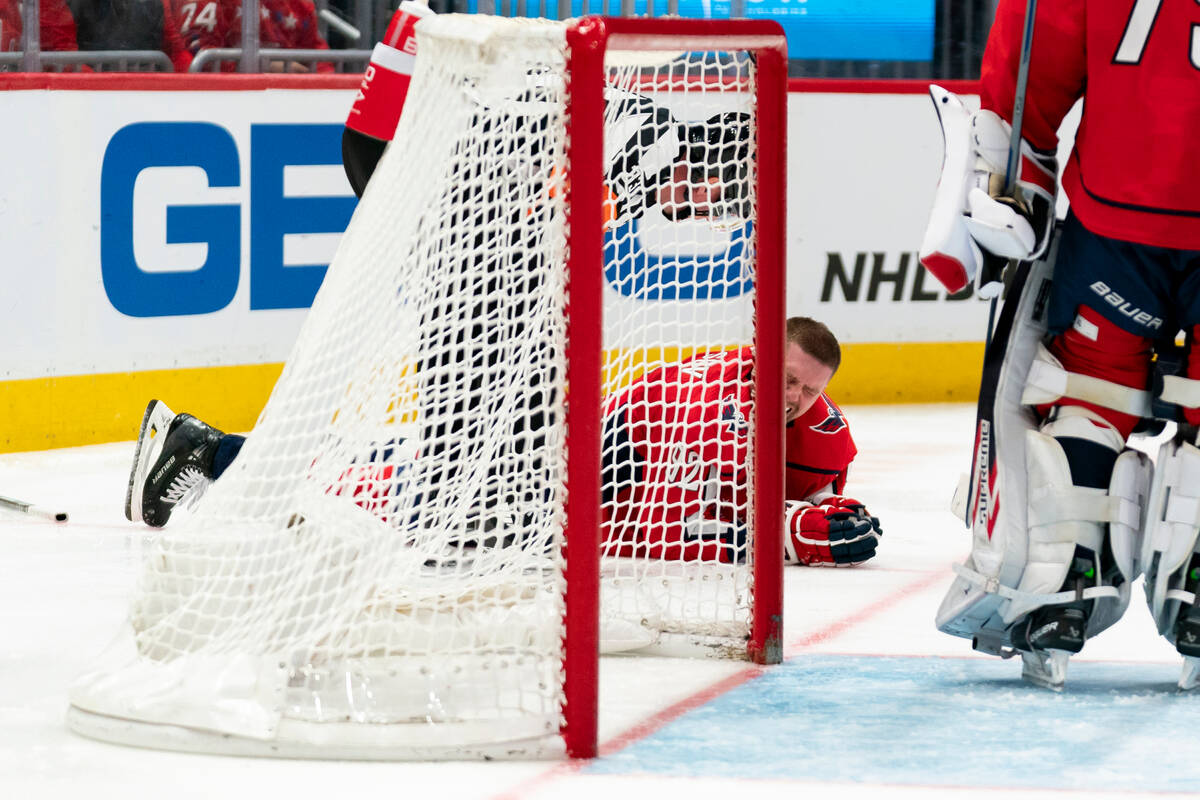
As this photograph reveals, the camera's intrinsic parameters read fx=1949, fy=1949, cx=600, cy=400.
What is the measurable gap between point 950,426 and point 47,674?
388cm

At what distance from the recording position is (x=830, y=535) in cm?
379

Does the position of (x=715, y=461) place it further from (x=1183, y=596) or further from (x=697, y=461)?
(x=1183, y=596)

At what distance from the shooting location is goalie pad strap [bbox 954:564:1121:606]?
272 centimetres

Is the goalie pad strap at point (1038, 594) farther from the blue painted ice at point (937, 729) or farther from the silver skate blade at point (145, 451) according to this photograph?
the silver skate blade at point (145, 451)

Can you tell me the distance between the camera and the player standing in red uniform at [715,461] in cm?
321

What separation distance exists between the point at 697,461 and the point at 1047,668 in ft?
2.31

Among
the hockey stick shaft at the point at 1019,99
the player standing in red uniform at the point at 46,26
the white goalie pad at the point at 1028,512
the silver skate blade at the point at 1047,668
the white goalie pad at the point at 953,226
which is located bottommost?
the silver skate blade at the point at 1047,668

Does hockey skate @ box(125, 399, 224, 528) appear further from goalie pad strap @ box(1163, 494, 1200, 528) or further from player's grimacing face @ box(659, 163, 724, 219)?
goalie pad strap @ box(1163, 494, 1200, 528)

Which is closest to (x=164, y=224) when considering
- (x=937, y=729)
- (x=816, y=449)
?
(x=816, y=449)

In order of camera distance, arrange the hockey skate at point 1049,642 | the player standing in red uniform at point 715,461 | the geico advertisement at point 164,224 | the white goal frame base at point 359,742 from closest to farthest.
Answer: the white goal frame base at point 359,742 → the hockey skate at point 1049,642 → the player standing in red uniform at point 715,461 → the geico advertisement at point 164,224

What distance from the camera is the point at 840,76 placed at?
6820mm

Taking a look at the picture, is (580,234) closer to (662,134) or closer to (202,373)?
(662,134)

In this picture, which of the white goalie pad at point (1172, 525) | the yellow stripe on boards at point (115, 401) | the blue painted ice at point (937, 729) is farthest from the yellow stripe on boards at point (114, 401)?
the white goalie pad at point (1172, 525)

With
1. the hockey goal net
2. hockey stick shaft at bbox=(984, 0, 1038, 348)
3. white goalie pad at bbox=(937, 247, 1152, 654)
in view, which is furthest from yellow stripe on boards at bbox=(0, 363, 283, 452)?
hockey stick shaft at bbox=(984, 0, 1038, 348)
